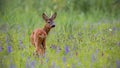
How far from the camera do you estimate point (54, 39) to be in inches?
93.3

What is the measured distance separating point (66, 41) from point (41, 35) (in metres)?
0.15

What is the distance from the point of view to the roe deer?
2334 mm

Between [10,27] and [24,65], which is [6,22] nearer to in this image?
[10,27]

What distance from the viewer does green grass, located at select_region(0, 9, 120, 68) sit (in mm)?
2334

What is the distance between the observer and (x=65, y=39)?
2.38 meters

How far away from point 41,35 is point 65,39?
0.47ft

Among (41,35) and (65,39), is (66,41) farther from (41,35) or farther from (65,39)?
(41,35)

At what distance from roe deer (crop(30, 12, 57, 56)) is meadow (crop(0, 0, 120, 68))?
0.07ft

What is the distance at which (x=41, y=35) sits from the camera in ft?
7.71

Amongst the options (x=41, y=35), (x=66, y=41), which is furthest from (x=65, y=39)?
(x=41, y=35)

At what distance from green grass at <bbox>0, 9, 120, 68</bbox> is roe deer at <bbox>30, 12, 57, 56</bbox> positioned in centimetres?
2

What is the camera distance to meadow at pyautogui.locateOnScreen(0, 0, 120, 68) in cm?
233

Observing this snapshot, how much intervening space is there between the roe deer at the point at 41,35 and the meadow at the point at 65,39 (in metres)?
0.02

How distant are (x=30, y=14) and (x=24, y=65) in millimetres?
296
